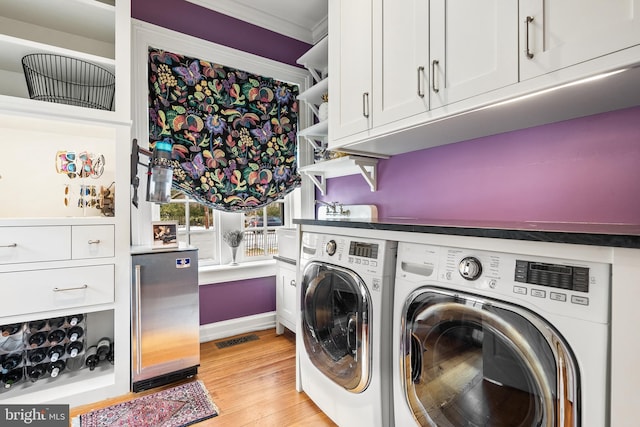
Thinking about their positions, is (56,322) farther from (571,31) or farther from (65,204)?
(571,31)

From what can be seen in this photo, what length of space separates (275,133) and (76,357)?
2234mm

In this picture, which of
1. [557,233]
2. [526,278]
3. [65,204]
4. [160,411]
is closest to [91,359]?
[160,411]

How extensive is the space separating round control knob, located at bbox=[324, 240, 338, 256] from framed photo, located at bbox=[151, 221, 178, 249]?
118 centimetres

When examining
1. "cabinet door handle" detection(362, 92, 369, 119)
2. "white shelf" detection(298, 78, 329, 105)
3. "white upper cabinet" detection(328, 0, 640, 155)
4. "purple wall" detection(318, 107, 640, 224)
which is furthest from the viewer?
"white shelf" detection(298, 78, 329, 105)

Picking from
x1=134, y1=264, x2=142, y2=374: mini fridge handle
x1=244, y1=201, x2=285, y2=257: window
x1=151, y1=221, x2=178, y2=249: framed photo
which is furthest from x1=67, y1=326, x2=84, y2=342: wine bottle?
x1=244, y1=201, x2=285, y2=257: window

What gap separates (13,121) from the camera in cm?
174

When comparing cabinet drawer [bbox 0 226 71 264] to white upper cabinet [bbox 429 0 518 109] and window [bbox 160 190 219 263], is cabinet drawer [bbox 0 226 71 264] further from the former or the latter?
white upper cabinet [bbox 429 0 518 109]

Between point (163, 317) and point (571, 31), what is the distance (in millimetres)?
2404

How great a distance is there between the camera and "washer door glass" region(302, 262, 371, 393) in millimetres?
1378

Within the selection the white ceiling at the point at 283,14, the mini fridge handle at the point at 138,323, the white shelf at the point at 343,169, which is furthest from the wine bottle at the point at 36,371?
the white ceiling at the point at 283,14

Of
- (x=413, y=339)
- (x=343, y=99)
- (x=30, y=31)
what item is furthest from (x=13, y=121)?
(x=413, y=339)

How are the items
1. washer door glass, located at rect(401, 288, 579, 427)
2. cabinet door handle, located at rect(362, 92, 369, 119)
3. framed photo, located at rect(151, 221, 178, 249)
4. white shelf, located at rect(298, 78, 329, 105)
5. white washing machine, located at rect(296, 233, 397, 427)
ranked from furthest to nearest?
white shelf, located at rect(298, 78, 329, 105)
framed photo, located at rect(151, 221, 178, 249)
cabinet door handle, located at rect(362, 92, 369, 119)
white washing machine, located at rect(296, 233, 397, 427)
washer door glass, located at rect(401, 288, 579, 427)

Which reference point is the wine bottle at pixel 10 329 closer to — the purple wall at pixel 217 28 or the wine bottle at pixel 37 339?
the wine bottle at pixel 37 339

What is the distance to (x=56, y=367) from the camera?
6.09 feet
